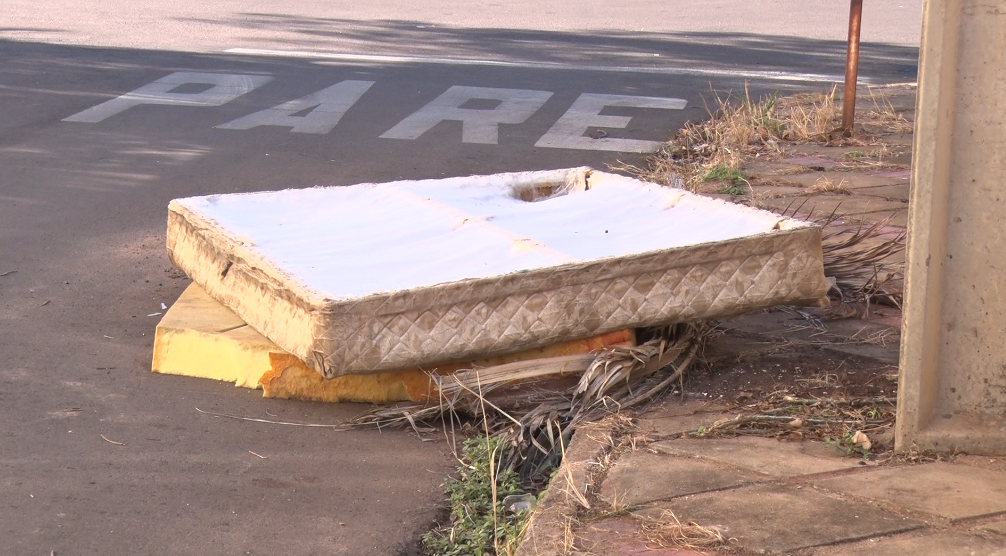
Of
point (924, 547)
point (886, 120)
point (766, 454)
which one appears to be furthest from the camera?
point (886, 120)

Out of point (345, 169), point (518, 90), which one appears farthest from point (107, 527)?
point (518, 90)

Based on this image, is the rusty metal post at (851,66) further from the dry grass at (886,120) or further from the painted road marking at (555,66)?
the painted road marking at (555,66)

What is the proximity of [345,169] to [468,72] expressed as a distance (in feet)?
11.6

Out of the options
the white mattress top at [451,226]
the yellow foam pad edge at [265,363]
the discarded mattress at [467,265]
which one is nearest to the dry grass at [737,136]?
the white mattress top at [451,226]

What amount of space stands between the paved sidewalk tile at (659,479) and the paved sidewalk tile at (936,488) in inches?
8.7

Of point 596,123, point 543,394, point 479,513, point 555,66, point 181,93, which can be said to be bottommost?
point 479,513

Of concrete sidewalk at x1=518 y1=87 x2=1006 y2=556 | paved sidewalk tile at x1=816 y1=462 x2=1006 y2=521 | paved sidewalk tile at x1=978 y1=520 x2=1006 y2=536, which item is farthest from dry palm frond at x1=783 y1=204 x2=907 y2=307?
paved sidewalk tile at x1=978 y1=520 x2=1006 y2=536

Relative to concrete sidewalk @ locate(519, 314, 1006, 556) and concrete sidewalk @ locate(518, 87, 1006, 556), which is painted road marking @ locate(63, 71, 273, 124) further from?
concrete sidewalk @ locate(519, 314, 1006, 556)

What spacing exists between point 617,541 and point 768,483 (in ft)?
1.44

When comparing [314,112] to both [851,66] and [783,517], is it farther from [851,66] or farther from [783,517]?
[783,517]

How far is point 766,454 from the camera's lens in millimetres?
2586

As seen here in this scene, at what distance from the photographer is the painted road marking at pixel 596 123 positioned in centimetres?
688

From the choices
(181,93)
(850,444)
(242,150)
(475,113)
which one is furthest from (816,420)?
(181,93)

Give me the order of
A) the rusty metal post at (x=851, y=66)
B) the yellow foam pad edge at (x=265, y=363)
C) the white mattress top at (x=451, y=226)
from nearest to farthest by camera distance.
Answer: the yellow foam pad edge at (x=265, y=363) < the white mattress top at (x=451, y=226) < the rusty metal post at (x=851, y=66)
